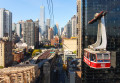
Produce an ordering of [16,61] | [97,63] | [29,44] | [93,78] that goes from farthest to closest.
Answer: [29,44] < [16,61] < [93,78] < [97,63]

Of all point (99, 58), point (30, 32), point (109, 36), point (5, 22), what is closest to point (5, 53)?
point (109, 36)

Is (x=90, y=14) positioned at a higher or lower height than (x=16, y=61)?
higher

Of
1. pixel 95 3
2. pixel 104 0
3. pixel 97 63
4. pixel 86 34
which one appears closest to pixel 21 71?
pixel 86 34

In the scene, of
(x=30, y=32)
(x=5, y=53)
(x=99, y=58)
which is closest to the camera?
(x=99, y=58)

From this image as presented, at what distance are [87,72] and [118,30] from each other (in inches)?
455

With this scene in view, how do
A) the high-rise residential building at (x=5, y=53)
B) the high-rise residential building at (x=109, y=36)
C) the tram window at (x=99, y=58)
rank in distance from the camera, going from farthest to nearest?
the high-rise residential building at (x=5, y=53), the high-rise residential building at (x=109, y=36), the tram window at (x=99, y=58)

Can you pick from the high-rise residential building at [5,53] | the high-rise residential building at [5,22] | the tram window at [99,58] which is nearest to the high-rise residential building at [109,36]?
the tram window at [99,58]

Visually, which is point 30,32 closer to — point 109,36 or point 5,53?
point 5,53

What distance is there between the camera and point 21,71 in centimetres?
2777

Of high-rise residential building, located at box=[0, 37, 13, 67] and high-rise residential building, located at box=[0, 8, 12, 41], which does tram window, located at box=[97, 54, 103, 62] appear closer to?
high-rise residential building, located at box=[0, 37, 13, 67]

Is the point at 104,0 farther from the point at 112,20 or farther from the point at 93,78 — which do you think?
the point at 93,78

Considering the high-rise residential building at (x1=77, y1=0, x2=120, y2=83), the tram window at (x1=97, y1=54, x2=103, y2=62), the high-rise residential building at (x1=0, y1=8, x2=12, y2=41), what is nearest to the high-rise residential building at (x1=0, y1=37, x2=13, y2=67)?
the high-rise residential building at (x1=77, y1=0, x2=120, y2=83)

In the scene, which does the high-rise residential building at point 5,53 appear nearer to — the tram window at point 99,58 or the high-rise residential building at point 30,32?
the high-rise residential building at point 30,32

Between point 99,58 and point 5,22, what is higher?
point 5,22
